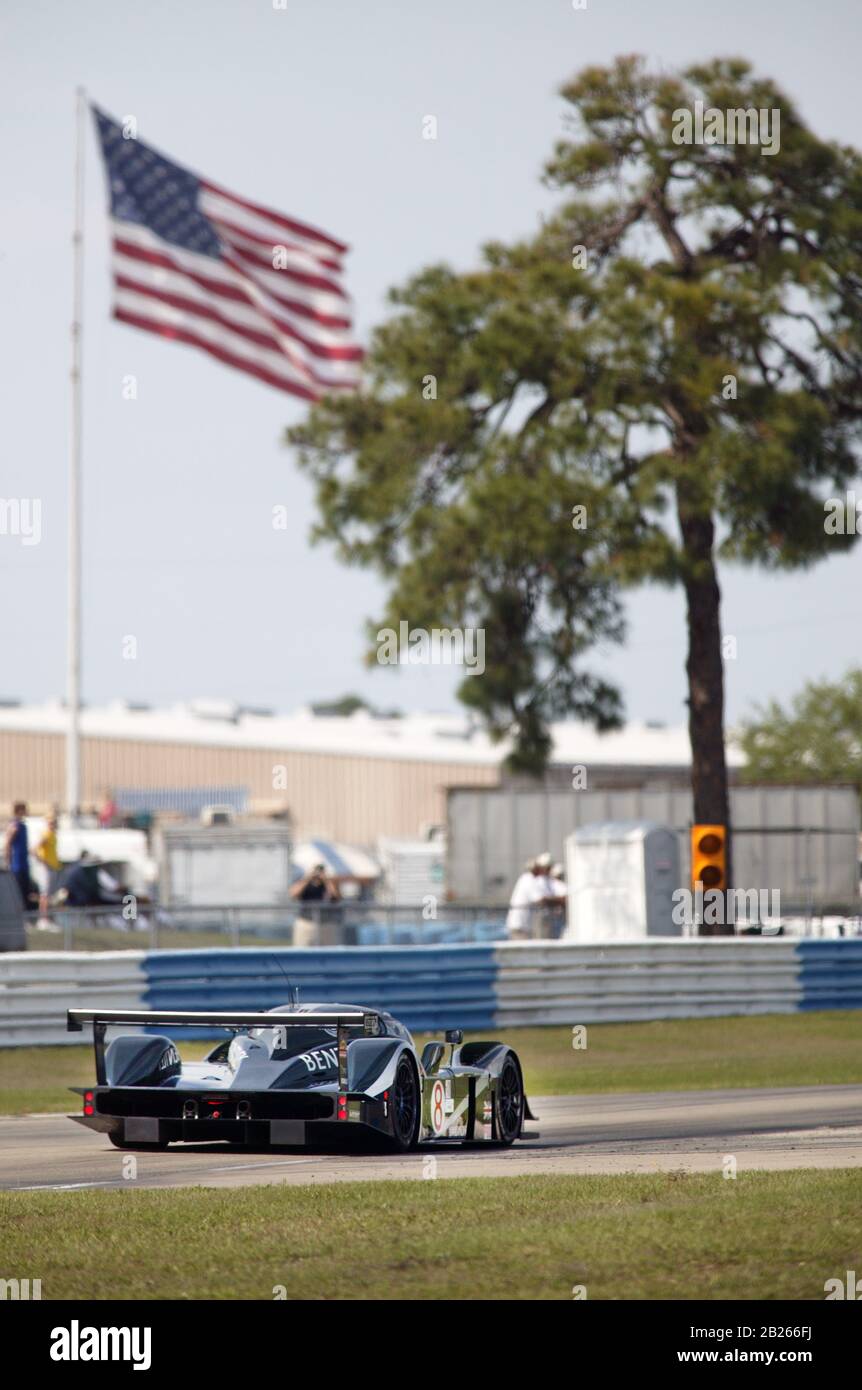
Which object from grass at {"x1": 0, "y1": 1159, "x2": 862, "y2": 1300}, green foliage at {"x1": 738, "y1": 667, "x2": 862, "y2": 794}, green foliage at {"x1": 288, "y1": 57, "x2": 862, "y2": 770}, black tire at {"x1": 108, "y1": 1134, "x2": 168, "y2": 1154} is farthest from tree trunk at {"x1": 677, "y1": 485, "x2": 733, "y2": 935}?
green foliage at {"x1": 738, "y1": 667, "x2": 862, "y2": 794}

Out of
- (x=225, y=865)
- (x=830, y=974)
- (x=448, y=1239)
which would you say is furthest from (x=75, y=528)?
(x=448, y=1239)

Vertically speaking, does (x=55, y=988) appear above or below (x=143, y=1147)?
above

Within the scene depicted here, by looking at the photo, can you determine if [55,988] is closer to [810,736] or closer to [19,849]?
[19,849]

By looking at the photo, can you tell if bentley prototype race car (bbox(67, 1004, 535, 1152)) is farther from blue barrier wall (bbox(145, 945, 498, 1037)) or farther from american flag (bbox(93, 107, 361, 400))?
american flag (bbox(93, 107, 361, 400))

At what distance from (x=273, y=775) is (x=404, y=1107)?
5851 cm

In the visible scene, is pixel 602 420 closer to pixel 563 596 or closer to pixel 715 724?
pixel 563 596

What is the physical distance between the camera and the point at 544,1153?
12.0 m

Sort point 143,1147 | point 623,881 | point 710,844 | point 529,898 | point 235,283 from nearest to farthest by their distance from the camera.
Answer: point 143,1147 < point 710,844 < point 623,881 < point 529,898 < point 235,283

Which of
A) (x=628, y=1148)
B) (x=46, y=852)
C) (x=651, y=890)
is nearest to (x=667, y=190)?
(x=651, y=890)

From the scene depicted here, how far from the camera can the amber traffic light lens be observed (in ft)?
69.6

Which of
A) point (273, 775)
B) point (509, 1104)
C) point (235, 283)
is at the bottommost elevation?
point (509, 1104)

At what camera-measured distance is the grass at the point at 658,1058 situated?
17.3 meters
